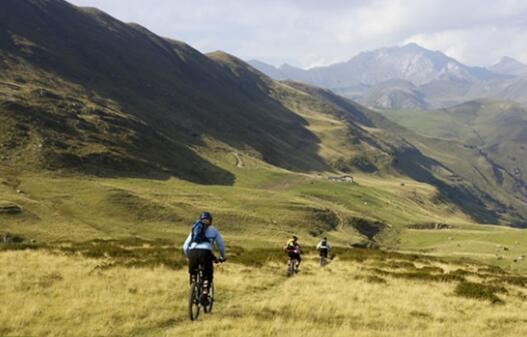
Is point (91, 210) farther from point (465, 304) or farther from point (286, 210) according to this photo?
point (465, 304)

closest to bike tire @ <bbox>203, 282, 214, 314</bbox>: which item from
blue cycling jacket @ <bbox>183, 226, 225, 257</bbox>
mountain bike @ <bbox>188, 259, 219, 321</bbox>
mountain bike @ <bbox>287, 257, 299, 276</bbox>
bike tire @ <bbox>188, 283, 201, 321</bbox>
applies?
mountain bike @ <bbox>188, 259, 219, 321</bbox>

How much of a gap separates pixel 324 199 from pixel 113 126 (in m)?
66.5

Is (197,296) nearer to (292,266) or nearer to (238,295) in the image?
(238,295)

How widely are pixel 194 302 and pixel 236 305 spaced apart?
9.76ft

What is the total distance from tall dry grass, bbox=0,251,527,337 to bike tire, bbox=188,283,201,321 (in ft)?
1.09

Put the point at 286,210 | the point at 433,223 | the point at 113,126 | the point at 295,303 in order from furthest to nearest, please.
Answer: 1. the point at 113,126
2. the point at 433,223
3. the point at 286,210
4. the point at 295,303

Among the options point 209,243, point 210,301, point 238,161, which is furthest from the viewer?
point 238,161

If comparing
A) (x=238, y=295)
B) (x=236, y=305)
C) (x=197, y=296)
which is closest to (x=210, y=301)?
(x=197, y=296)

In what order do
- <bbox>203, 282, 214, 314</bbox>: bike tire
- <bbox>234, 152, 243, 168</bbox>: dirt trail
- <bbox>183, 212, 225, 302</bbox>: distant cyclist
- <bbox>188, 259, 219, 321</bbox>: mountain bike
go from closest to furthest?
1. <bbox>183, 212, 225, 302</bbox>: distant cyclist
2. <bbox>188, 259, 219, 321</bbox>: mountain bike
3. <bbox>203, 282, 214, 314</bbox>: bike tire
4. <bbox>234, 152, 243, 168</bbox>: dirt trail

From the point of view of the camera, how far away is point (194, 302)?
1670cm

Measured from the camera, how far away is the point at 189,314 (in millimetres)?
15914

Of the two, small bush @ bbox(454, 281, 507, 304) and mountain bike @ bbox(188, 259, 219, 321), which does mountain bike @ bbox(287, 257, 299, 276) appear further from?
mountain bike @ bbox(188, 259, 219, 321)

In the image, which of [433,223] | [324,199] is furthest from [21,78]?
[433,223]

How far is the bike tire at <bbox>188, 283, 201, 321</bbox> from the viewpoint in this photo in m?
15.8
